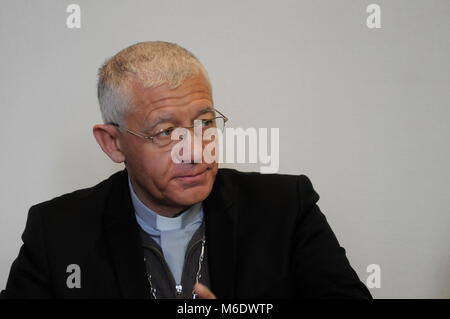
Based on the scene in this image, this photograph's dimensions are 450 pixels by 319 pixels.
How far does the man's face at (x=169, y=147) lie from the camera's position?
4.63 ft

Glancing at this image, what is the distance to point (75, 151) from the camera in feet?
6.84

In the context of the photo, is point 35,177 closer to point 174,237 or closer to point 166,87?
point 174,237

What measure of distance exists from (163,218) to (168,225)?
0.08 ft

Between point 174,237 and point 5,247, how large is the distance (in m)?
0.92

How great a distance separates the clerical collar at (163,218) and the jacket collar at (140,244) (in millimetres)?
27

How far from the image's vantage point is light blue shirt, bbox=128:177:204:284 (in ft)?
5.08

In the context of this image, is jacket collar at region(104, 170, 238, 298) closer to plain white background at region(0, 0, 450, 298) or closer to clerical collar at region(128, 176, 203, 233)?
clerical collar at region(128, 176, 203, 233)

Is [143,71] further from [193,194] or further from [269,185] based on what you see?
[269,185]

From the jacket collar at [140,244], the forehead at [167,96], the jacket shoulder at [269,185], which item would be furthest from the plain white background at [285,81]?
the forehead at [167,96]

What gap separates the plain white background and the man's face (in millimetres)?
616

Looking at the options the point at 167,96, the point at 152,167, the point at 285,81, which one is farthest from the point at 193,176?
the point at 285,81

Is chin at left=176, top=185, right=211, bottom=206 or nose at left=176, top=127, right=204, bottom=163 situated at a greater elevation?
nose at left=176, top=127, right=204, bottom=163

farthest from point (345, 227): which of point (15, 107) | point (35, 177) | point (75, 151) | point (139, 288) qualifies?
point (15, 107)

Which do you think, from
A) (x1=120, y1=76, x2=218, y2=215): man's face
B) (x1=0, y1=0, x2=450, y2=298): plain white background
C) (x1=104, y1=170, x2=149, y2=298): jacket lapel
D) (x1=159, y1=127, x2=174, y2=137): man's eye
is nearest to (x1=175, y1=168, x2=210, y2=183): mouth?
(x1=120, y1=76, x2=218, y2=215): man's face
